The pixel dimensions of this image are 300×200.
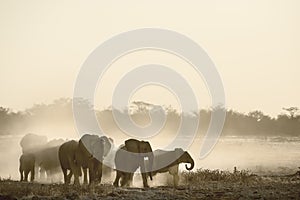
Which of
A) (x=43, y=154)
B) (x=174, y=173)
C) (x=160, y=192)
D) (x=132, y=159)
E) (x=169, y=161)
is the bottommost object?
(x=160, y=192)

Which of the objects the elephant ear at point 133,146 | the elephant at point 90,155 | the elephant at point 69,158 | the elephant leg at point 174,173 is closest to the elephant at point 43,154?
the elephant at point 69,158

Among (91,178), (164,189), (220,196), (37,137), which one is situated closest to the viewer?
(220,196)

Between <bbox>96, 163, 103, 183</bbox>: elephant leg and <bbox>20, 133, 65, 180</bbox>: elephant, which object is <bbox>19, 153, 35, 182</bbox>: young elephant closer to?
<bbox>20, 133, 65, 180</bbox>: elephant

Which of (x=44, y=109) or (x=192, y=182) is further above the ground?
(x=44, y=109)

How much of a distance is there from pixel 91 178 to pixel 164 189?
3597 millimetres

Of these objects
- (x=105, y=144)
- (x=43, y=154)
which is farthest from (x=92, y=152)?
(x=43, y=154)

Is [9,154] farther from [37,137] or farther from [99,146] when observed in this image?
[99,146]

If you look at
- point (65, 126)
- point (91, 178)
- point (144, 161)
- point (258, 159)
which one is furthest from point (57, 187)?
point (65, 126)

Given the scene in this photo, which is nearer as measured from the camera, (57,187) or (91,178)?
(57,187)

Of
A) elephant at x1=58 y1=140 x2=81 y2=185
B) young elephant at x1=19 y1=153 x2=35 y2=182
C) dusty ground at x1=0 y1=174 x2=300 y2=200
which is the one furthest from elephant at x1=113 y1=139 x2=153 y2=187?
young elephant at x1=19 y1=153 x2=35 y2=182

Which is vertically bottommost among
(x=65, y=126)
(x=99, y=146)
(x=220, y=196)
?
(x=220, y=196)

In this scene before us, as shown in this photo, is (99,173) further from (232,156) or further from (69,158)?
(232,156)

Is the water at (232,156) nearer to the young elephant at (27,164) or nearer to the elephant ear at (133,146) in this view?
the young elephant at (27,164)

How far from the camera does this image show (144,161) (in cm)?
2700
